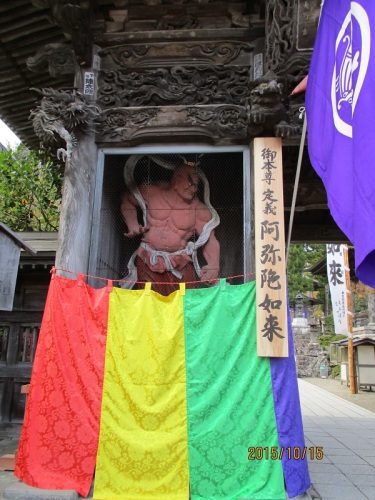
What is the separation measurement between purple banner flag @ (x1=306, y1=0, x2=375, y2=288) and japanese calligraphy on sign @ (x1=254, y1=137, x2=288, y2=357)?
951 millimetres

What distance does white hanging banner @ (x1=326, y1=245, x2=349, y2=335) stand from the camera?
16.4 meters

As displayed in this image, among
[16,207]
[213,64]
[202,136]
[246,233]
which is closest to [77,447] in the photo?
[246,233]

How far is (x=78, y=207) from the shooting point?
204 inches

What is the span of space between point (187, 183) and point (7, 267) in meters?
3.15

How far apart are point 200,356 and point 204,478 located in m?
1.12

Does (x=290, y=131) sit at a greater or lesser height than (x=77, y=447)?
greater

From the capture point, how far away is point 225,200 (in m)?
6.13

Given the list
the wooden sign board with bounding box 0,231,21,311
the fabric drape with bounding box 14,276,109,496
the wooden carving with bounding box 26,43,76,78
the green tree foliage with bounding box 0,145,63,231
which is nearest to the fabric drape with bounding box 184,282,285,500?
the fabric drape with bounding box 14,276,109,496

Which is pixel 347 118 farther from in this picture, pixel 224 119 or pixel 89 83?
pixel 89 83

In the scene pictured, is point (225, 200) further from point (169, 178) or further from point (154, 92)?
point (154, 92)

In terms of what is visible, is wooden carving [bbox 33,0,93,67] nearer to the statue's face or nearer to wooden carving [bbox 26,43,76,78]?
wooden carving [bbox 26,43,76,78]

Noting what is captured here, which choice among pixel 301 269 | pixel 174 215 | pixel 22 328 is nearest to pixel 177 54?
pixel 174 215
